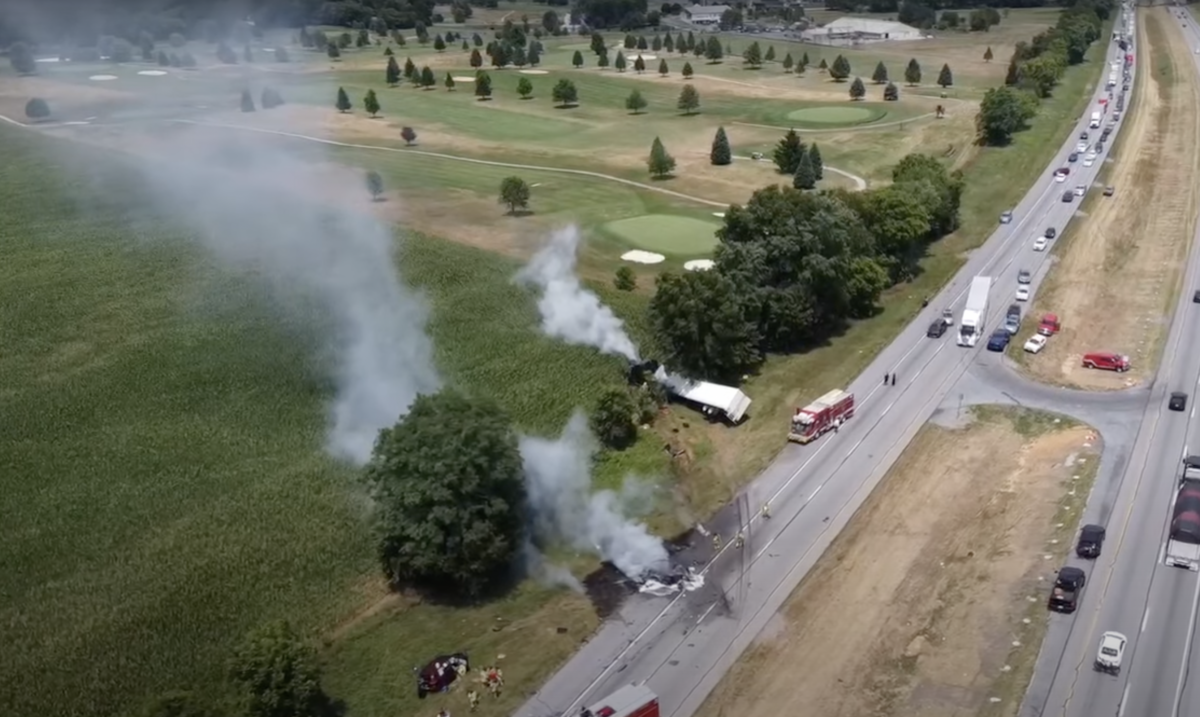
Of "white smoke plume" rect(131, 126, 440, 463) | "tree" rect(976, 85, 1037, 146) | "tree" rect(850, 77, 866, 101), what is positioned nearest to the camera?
"white smoke plume" rect(131, 126, 440, 463)

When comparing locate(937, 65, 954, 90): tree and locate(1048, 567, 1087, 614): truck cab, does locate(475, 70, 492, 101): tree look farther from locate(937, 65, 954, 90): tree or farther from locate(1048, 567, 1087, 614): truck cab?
locate(1048, 567, 1087, 614): truck cab

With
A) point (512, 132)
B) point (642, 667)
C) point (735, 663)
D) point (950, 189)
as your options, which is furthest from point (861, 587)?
point (512, 132)

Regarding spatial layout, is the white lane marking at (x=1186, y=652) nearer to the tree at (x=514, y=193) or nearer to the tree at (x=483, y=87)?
the tree at (x=514, y=193)

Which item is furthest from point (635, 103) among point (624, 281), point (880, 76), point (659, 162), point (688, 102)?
point (624, 281)

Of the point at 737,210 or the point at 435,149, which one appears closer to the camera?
the point at 737,210

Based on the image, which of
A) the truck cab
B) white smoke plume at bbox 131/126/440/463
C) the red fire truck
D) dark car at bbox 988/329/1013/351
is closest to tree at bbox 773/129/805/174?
white smoke plume at bbox 131/126/440/463

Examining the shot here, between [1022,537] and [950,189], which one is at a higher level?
[950,189]

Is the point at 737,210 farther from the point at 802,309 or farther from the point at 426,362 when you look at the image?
the point at 426,362
